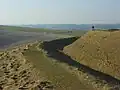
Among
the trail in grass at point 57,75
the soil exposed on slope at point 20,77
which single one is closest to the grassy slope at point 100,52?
the trail in grass at point 57,75

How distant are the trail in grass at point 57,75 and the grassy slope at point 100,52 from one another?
2.85 metres

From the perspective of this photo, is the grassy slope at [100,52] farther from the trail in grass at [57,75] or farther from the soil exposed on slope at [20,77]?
the soil exposed on slope at [20,77]

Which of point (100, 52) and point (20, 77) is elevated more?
point (100, 52)

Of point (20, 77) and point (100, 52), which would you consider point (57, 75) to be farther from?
point (100, 52)

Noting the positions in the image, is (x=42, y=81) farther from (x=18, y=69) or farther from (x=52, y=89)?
(x=18, y=69)

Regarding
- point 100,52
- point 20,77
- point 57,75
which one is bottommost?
point 20,77

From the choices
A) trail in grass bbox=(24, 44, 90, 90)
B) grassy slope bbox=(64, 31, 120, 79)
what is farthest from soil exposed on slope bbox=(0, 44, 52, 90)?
grassy slope bbox=(64, 31, 120, 79)

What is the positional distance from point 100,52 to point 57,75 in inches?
258

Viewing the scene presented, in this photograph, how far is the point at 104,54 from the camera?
73.4ft

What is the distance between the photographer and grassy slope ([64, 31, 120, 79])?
795 inches

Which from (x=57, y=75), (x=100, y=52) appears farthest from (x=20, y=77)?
(x=100, y=52)

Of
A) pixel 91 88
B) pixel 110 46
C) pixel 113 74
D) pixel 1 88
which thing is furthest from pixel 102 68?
pixel 1 88

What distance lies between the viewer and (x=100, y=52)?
2316 cm

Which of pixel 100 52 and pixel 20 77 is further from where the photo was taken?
pixel 100 52
